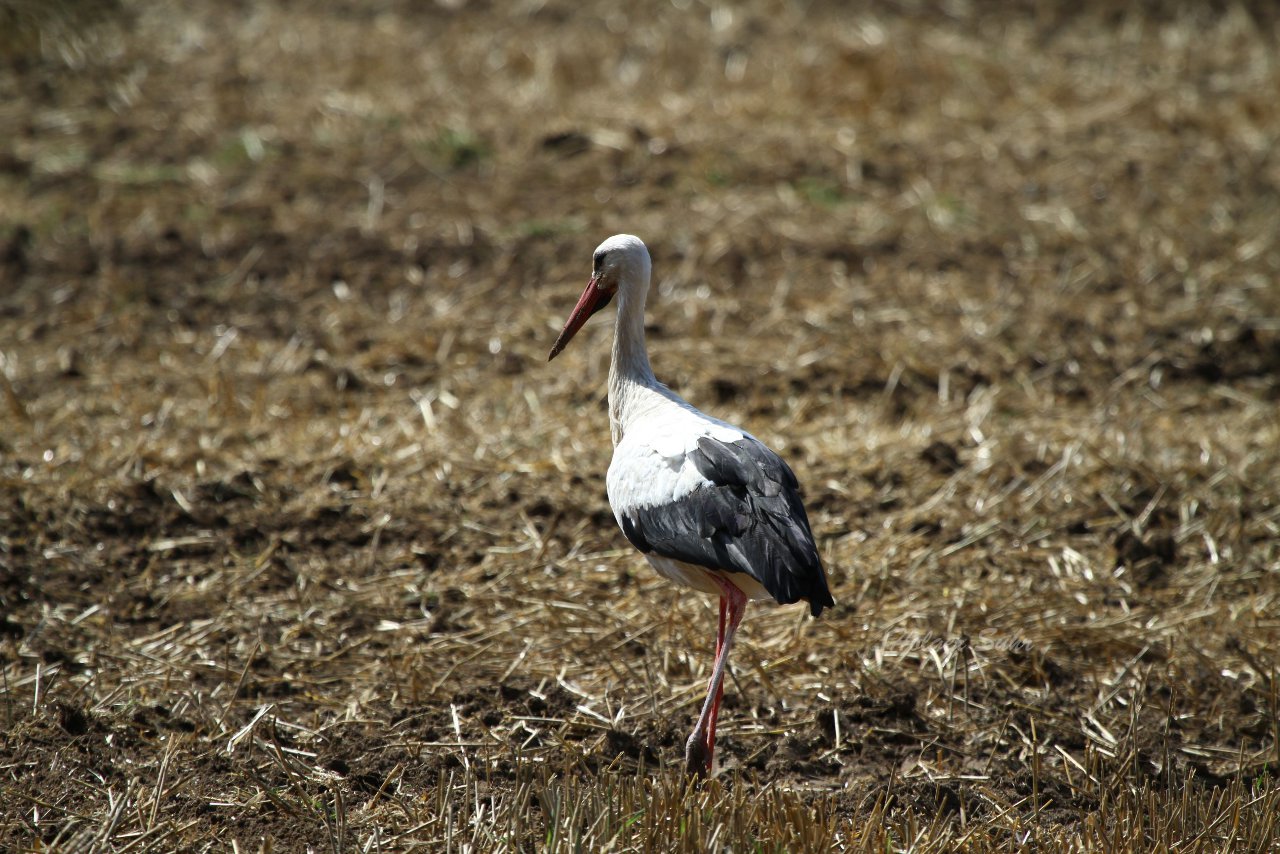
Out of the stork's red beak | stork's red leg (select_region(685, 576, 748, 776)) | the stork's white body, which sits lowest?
stork's red leg (select_region(685, 576, 748, 776))

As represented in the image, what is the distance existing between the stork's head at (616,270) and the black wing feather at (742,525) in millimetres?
901

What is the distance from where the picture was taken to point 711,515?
4242 millimetres

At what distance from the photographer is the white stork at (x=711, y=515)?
4039 millimetres

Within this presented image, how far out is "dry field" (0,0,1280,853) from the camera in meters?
4.30

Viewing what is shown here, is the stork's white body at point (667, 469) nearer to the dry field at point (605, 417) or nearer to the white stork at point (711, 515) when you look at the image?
the white stork at point (711, 515)

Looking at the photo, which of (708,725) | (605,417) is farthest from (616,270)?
(708,725)

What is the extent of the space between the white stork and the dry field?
528 millimetres

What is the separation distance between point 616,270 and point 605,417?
1.69 m

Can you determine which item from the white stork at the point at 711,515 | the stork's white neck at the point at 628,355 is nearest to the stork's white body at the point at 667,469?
the white stork at the point at 711,515

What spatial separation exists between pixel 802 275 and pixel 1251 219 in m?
3.14

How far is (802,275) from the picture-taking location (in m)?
8.11

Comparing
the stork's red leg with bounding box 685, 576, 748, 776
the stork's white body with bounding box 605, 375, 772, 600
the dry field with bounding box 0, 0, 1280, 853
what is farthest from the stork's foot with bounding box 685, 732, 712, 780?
the stork's white body with bounding box 605, 375, 772, 600

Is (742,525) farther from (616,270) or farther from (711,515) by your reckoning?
(616,270)

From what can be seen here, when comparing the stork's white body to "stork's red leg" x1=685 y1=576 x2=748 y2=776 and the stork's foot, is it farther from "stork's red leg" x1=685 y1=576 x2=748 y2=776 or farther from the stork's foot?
the stork's foot
